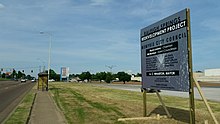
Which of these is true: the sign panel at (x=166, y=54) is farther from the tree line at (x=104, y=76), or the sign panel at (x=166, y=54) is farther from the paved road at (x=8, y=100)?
the tree line at (x=104, y=76)

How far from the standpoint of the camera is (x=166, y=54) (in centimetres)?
902

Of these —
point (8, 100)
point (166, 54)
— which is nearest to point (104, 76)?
point (8, 100)

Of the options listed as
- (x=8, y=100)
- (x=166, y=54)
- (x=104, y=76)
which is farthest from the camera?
(x=104, y=76)

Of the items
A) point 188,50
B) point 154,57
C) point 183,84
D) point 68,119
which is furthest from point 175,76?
point 68,119

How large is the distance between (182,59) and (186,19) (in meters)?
1.20

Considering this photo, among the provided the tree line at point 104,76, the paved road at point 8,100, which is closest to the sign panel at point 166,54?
the paved road at point 8,100

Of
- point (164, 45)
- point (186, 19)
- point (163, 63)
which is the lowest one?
point (163, 63)

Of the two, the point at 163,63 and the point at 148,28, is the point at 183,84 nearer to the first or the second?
the point at 163,63

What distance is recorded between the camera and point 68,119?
9.95 meters

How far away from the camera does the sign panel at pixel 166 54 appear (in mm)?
7837

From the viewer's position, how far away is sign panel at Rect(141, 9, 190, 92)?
25.7 feet

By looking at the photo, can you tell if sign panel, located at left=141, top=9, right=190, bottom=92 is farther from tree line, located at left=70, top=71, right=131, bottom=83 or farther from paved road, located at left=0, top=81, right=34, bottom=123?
tree line, located at left=70, top=71, right=131, bottom=83

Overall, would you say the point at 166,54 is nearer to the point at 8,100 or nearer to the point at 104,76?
the point at 8,100

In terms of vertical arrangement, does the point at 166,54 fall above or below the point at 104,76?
above
